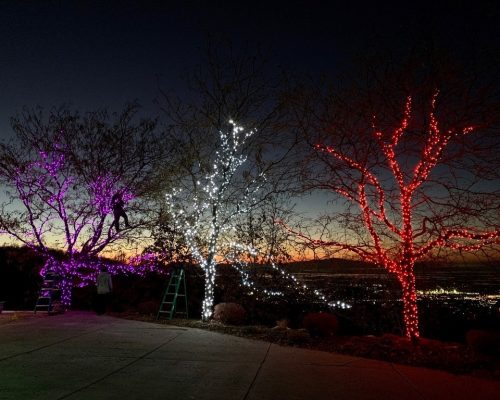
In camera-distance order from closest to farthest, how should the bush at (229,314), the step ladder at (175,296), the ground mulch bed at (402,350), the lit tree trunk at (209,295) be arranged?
1. the ground mulch bed at (402,350)
2. the bush at (229,314)
3. the lit tree trunk at (209,295)
4. the step ladder at (175,296)

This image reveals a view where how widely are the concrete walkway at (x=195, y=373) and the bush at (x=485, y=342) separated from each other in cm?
302

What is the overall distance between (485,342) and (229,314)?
19.5 ft

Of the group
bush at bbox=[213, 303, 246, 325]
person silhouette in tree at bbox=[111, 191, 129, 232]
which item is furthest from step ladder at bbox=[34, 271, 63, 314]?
bush at bbox=[213, 303, 246, 325]

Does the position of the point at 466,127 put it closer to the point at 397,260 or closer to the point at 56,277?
the point at 397,260

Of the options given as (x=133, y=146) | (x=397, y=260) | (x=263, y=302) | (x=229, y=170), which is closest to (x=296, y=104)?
(x=229, y=170)

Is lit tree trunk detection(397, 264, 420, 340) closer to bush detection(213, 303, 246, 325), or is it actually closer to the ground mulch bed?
the ground mulch bed

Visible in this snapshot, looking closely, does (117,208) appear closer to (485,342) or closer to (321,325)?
(321,325)

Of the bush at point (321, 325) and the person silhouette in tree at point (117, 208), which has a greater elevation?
the person silhouette in tree at point (117, 208)

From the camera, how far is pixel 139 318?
43.0 ft

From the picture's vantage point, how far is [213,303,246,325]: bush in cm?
1291

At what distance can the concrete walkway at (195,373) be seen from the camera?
5996 millimetres

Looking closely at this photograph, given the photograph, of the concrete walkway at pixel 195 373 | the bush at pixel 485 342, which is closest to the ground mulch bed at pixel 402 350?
the bush at pixel 485 342

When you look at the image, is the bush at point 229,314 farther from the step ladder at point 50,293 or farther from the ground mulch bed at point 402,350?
the step ladder at point 50,293

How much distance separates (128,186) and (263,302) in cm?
589
